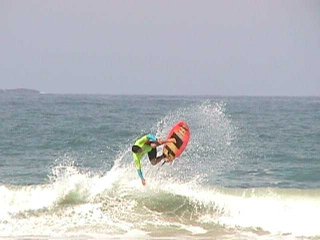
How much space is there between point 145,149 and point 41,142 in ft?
60.5

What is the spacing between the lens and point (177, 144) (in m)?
17.5

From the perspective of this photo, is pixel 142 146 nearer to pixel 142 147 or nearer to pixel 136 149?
pixel 142 147

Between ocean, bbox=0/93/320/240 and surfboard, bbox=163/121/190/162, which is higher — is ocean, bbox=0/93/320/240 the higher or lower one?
the lower one

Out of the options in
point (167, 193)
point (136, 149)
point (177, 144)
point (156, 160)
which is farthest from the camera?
point (167, 193)

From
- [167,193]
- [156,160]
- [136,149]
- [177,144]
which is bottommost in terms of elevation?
[167,193]

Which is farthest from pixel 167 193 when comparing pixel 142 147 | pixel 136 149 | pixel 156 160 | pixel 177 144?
pixel 136 149

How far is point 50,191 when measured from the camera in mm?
18047

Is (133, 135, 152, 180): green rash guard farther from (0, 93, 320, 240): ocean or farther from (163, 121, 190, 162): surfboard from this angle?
(0, 93, 320, 240): ocean

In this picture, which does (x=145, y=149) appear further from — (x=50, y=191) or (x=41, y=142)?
(x=41, y=142)

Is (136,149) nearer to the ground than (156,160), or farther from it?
farther from it

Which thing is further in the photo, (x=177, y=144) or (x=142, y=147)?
(x=177, y=144)

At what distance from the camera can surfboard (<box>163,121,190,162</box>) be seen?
17266mm

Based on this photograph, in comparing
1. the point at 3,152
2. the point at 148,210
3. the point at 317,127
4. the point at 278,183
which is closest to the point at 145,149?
the point at 148,210

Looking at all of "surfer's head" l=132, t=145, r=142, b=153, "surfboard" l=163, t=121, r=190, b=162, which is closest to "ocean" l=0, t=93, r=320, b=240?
"surfboard" l=163, t=121, r=190, b=162
